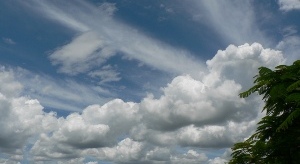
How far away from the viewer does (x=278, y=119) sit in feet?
46.0

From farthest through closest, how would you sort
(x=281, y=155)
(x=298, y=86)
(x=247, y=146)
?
(x=247, y=146) → (x=281, y=155) → (x=298, y=86)

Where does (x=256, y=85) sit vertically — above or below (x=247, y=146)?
above

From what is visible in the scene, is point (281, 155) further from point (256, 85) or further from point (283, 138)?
point (256, 85)

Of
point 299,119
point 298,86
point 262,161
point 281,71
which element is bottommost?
point 262,161

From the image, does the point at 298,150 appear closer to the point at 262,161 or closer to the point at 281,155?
the point at 281,155

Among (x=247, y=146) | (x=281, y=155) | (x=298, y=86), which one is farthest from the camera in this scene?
(x=247, y=146)

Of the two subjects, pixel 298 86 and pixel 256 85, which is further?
pixel 256 85

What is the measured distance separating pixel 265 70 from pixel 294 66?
41.2 inches

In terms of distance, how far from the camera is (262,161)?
47.1 feet

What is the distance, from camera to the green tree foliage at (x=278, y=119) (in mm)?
12906

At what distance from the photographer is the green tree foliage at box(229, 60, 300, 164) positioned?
42.3ft

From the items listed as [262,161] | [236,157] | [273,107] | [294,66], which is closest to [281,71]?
[294,66]

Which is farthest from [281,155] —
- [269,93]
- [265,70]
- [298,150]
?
[265,70]

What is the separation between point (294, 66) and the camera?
13445 millimetres
